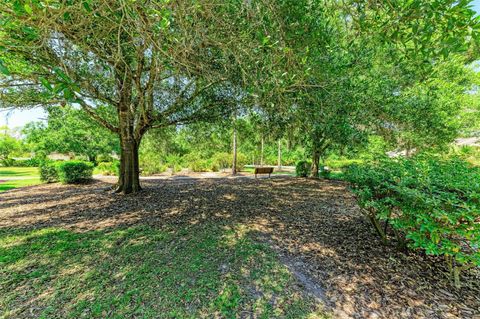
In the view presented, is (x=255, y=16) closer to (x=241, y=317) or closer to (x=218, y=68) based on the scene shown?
(x=218, y=68)

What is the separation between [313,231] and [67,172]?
36.5ft

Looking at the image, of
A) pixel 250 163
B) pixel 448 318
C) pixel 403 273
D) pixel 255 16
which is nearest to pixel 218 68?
pixel 255 16

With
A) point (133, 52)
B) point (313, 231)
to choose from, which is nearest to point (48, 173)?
point (133, 52)

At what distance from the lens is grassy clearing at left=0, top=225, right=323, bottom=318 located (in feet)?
7.85

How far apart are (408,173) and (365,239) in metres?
1.61

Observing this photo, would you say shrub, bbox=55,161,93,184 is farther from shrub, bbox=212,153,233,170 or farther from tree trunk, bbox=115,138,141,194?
shrub, bbox=212,153,233,170

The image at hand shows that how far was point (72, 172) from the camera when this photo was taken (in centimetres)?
986

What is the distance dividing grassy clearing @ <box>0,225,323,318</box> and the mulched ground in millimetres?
505

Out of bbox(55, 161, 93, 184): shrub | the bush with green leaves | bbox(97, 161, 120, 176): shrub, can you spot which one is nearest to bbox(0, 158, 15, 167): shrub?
bbox(97, 161, 120, 176): shrub

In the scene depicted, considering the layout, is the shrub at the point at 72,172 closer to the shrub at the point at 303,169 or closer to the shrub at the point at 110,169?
the shrub at the point at 110,169

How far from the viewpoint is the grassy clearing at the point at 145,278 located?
2.39 meters

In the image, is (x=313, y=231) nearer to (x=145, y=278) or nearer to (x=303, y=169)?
(x=145, y=278)

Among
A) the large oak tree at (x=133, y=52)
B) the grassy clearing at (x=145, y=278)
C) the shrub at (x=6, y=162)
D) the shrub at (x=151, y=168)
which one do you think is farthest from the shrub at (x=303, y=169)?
the shrub at (x=6, y=162)

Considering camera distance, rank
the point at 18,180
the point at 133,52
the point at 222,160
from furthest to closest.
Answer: the point at 222,160 → the point at 18,180 → the point at 133,52
